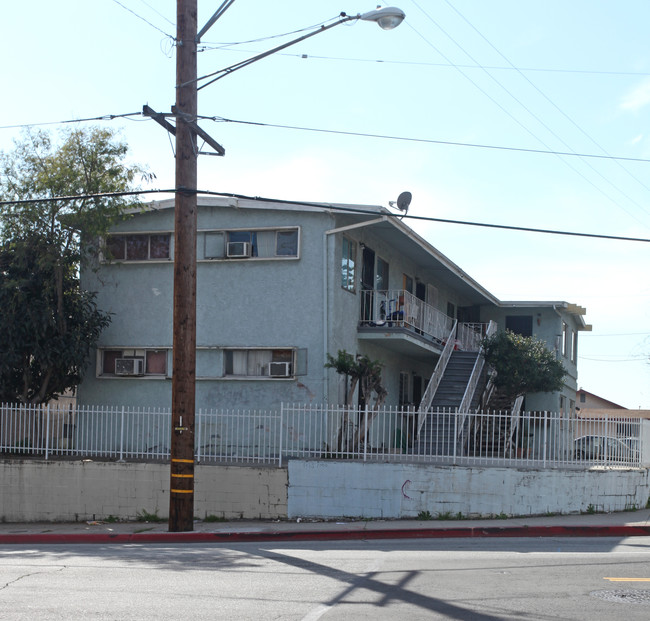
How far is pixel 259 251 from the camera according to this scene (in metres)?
19.3

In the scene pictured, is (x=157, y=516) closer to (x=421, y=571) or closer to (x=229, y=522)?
(x=229, y=522)

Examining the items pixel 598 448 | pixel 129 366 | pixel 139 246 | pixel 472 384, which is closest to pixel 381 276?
pixel 472 384

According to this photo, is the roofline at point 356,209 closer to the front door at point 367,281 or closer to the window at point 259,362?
the front door at point 367,281

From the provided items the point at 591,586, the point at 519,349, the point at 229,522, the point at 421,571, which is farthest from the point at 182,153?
the point at 519,349

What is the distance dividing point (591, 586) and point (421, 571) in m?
1.90

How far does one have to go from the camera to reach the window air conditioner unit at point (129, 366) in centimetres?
1998

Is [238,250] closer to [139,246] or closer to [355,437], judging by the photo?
[139,246]

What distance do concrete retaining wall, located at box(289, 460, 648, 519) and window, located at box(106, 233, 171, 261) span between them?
6986mm

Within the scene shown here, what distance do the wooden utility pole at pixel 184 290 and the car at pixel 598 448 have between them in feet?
23.9

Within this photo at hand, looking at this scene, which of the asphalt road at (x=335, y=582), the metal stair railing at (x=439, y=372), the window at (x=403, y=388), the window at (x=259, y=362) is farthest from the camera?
the window at (x=403, y=388)

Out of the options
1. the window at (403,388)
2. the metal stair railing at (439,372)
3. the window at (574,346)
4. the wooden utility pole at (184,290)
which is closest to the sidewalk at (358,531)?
the wooden utility pole at (184,290)

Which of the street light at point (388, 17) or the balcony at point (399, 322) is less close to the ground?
the street light at point (388, 17)

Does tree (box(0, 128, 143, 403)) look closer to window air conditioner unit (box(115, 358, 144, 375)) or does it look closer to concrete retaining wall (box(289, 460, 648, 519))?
window air conditioner unit (box(115, 358, 144, 375))

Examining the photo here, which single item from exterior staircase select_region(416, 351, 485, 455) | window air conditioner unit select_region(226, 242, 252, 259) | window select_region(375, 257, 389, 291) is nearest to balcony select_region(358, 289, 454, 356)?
window select_region(375, 257, 389, 291)
